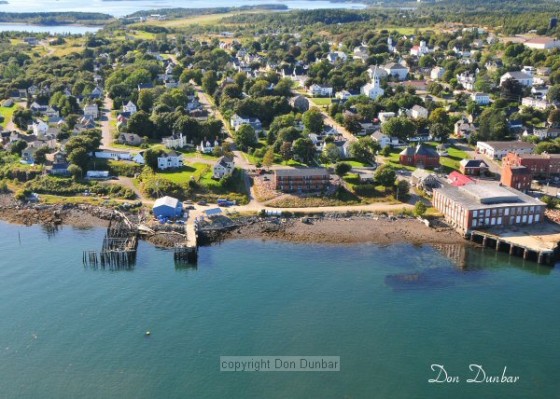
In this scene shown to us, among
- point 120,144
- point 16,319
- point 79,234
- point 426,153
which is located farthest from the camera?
point 120,144

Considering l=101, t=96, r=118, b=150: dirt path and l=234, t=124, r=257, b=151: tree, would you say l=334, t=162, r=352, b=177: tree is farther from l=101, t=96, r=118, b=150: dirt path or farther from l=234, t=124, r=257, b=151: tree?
l=101, t=96, r=118, b=150: dirt path

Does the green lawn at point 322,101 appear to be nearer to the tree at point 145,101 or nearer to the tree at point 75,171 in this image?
the tree at point 145,101

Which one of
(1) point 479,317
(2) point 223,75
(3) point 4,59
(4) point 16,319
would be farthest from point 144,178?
(3) point 4,59

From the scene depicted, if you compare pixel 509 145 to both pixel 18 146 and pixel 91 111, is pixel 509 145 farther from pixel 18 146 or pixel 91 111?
pixel 91 111

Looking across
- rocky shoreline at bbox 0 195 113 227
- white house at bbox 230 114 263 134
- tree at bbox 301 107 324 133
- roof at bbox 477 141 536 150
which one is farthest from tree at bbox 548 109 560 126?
rocky shoreline at bbox 0 195 113 227

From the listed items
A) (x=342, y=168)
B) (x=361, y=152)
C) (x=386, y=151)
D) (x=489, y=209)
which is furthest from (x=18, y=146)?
(x=489, y=209)

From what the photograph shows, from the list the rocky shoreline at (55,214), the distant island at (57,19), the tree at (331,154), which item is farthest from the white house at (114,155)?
the distant island at (57,19)

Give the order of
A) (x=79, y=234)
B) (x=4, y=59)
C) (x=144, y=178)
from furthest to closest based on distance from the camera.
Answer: (x=4, y=59) → (x=144, y=178) → (x=79, y=234)

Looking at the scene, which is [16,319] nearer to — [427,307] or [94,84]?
[427,307]
